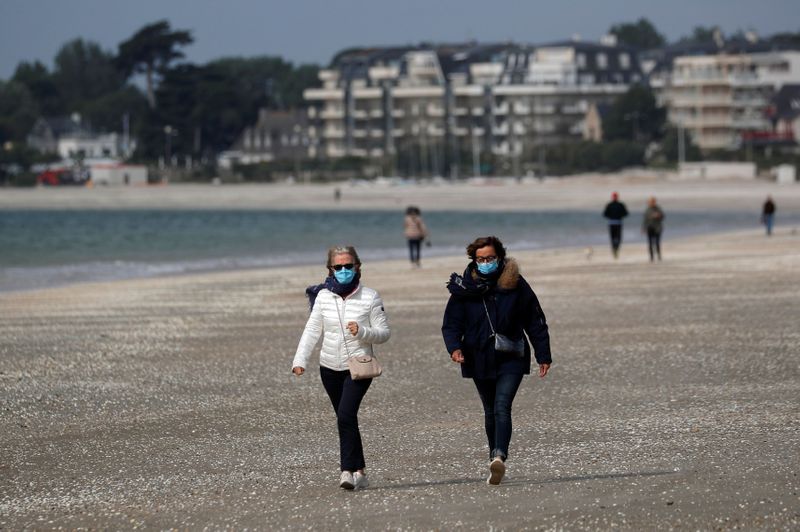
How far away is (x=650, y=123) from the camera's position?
13400 cm

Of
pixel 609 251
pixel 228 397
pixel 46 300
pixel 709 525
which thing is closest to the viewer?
pixel 709 525

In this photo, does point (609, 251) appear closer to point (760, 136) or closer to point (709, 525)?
point (709, 525)

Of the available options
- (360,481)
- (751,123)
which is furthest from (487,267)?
(751,123)

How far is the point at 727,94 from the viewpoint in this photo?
137 metres

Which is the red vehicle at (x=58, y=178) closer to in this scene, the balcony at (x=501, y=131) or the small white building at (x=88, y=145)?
the small white building at (x=88, y=145)

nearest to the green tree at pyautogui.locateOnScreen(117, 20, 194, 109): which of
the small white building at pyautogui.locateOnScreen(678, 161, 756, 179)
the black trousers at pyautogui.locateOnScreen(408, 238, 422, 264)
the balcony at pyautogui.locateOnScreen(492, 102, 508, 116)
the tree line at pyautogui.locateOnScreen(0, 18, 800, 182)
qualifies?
the tree line at pyautogui.locateOnScreen(0, 18, 800, 182)

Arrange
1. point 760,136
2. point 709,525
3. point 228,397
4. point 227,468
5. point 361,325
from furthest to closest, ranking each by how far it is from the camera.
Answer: point 760,136 → point 228,397 → point 227,468 → point 361,325 → point 709,525

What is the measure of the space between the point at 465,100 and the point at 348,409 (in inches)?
5777

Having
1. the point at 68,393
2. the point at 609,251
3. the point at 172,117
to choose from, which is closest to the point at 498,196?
the point at 609,251

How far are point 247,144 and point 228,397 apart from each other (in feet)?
510

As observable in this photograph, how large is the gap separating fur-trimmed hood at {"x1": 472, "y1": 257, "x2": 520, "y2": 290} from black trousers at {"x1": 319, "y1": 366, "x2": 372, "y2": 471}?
0.95m

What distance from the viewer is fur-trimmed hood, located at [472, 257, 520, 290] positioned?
9.26 metres

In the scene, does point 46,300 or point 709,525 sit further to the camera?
point 46,300

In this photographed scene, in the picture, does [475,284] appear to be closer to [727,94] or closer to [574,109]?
[727,94]
